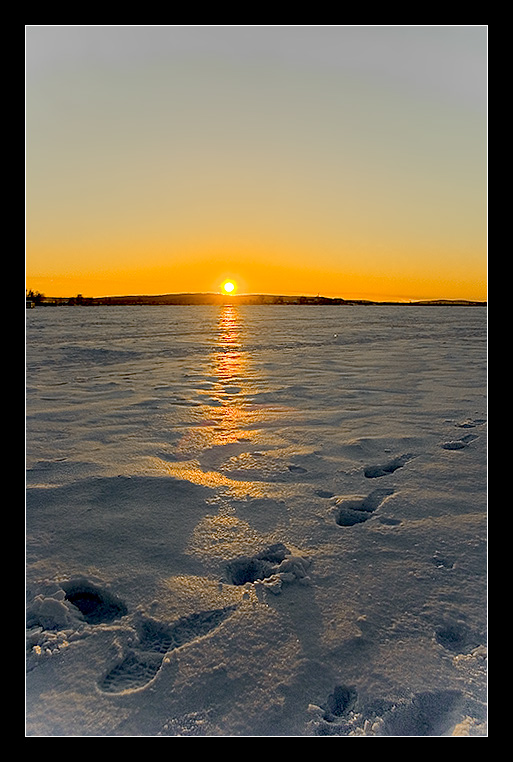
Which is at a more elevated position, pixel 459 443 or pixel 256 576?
pixel 459 443

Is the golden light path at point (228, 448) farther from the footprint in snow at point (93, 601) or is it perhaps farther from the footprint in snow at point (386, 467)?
the footprint in snow at point (93, 601)

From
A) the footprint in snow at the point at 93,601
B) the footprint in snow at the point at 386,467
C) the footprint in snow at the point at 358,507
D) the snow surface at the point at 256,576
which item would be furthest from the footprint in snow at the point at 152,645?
the footprint in snow at the point at 386,467

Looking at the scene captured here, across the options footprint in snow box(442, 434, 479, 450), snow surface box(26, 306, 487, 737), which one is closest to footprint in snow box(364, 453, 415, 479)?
snow surface box(26, 306, 487, 737)

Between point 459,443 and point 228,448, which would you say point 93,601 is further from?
point 459,443

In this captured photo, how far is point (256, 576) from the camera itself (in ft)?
7.73

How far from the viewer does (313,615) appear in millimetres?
2061

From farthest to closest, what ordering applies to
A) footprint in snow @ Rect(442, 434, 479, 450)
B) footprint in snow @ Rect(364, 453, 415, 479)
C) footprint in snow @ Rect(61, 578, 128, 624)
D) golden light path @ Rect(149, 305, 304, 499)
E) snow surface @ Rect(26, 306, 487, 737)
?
footprint in snow @ Rect(442, 434, 479, 450) → footprint in snow @ Rect(364, 453, 415, 479) → golden light path @ Rect(149, 305, 304, 499) → footprint in snow @ Rect(61, 578, 128, 624) → snow surface @ Rect(26, 306, 487, 737)

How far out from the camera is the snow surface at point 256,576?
1.66 m

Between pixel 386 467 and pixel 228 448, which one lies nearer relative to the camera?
pixel 386 467

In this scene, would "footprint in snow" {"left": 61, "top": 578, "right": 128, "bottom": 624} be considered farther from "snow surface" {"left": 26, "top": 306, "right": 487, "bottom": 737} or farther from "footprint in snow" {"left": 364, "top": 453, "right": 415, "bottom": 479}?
"footprint in snow" {"left": 364, "top": 453, "right": 415, "bottom": 479}

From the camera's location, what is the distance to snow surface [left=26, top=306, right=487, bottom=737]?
1.66 m

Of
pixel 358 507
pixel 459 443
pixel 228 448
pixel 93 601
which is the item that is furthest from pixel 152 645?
pixel 459 443
